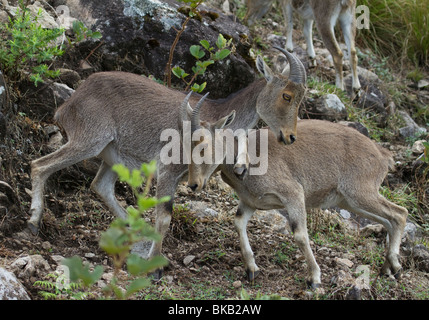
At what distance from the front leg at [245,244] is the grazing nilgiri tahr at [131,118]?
2.58ft

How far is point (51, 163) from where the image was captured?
255 inches

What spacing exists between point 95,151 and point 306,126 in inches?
90.9

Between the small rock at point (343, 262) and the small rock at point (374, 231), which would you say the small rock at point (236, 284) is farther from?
the small rock at point (374, 231)

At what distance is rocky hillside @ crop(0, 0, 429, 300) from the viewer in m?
6.02

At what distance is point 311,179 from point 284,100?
0.88 metres

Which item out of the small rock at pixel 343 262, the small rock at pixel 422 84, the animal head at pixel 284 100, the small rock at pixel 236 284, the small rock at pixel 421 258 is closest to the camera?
the small rock at pixel 236 284

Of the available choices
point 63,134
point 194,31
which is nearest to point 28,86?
point 63,134

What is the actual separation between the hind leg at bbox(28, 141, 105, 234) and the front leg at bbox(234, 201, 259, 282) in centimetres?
161

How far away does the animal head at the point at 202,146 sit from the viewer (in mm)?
6043

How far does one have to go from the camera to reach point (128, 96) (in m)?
6.79

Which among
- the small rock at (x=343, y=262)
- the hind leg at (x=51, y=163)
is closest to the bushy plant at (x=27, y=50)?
the hind leg at (x=51, y=163)

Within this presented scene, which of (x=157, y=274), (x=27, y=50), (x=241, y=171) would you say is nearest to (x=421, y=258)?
(x=241, y=171)

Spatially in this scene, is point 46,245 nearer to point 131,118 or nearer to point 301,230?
point 131,118

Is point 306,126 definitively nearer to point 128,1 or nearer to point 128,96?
point 128,96
